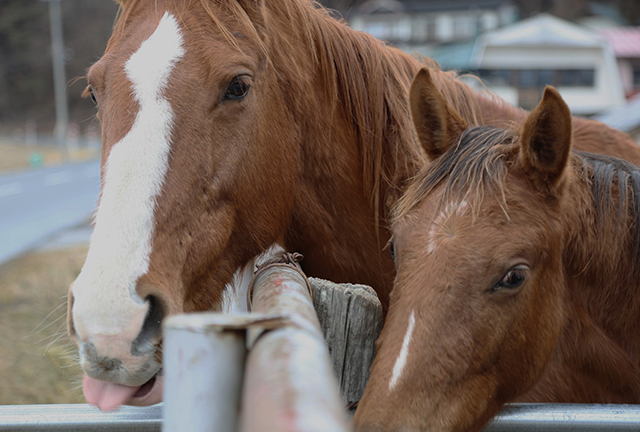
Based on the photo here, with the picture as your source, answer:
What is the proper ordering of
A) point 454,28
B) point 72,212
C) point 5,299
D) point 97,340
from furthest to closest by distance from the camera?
1. point 454,28
2. point 72,212
3. point 5,299
4. point 97,340

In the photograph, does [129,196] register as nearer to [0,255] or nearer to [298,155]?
[298,155]

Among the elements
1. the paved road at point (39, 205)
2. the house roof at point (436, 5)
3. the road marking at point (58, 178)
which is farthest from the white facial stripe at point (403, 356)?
the house roof at point (436, 5)

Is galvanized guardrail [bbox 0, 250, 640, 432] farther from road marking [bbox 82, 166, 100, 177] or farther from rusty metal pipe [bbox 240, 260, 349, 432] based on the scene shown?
road marking [bbox 82, 166, 100, 177]

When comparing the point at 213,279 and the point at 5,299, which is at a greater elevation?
the point at 213,279

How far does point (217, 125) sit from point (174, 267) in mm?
596

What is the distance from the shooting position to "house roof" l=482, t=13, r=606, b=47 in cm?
3822

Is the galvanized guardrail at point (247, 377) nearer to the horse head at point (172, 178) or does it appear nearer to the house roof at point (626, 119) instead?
the horse head at point (172, 178)

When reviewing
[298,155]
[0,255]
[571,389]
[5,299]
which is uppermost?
[298,155]

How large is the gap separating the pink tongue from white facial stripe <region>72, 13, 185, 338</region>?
0.24 metres

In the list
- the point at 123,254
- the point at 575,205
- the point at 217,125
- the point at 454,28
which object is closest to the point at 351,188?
the point at 217,125

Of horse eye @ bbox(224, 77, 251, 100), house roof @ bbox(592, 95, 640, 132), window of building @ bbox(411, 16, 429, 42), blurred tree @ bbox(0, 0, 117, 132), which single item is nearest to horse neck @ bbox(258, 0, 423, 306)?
horse eye @ bbox(224, 77, 251, 100)

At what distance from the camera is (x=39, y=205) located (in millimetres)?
14695

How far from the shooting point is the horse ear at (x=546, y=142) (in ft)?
5.95

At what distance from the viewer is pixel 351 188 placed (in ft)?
8.54
